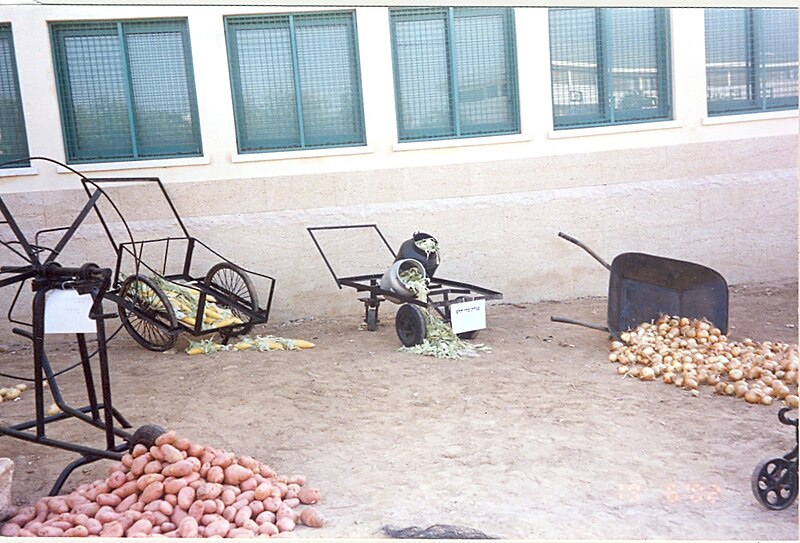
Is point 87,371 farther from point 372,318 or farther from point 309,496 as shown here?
point 372,318

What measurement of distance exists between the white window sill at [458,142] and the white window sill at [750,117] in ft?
4.35

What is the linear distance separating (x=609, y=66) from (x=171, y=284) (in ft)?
11.6

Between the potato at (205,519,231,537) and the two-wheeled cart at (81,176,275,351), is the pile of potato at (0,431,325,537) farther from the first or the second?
the two-wheeled cart at (81,176,275,351)

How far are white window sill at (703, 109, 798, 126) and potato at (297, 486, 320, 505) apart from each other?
375 centimetres

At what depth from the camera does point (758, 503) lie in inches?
120

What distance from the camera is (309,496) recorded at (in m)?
3.22

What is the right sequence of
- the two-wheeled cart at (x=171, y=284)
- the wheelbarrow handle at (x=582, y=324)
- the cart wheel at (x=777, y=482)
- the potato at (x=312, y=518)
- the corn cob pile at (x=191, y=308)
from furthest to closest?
the corn cob pile at (x=191, y=308) < the two-wheeled cart at (x=171, y=284) < the wheelbarrow handle at (x=582, y=324) < the potato at (x=312, y=518) < the cart wheel at (x=777, y=482)

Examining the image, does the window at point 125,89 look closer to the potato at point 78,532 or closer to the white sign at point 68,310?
the white sign at point 68,310

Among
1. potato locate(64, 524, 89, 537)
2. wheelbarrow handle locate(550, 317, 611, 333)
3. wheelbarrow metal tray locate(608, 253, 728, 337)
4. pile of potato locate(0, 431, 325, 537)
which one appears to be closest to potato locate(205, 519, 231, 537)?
pile of potato locate(0, 431, 325, 537)

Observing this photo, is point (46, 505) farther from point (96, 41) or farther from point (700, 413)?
point (96, 41)

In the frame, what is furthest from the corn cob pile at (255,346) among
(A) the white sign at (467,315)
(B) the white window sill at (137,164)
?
(B) the white window sill at (137,164)

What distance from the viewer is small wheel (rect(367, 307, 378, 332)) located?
228 inches

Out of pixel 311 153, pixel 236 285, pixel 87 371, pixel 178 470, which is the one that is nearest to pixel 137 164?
pixel 236 285

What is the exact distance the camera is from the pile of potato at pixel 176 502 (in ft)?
9.91
